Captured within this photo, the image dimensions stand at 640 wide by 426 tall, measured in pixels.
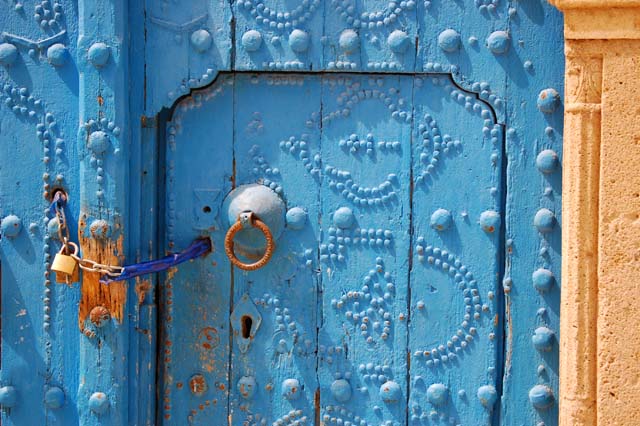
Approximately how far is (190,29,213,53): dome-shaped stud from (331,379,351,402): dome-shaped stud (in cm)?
89

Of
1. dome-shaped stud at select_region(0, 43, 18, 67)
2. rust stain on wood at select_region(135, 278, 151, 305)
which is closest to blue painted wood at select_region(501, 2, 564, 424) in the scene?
rust stain on wood at select_region(135, 278, 151, 305)

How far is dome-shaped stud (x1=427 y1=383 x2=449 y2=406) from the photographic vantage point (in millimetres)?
2562

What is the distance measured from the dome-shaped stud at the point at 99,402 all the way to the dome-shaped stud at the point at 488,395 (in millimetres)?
930

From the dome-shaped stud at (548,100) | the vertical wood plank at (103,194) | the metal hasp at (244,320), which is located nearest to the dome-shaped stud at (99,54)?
the vertical wood plank at (103,194)

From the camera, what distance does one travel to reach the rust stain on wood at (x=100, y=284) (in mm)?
2594

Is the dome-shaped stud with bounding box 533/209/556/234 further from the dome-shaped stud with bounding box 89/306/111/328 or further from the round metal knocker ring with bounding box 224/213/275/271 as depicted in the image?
the dome-shaped stud with bounding box 89/306/111/328

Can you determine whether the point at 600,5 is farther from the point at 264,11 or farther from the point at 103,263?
the point at 103,263

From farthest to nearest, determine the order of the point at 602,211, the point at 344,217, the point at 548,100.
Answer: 1. the point at 344,217
2. the point at 548,100
3. the point at 602,211

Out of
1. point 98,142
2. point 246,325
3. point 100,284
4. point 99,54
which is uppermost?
point 99,54

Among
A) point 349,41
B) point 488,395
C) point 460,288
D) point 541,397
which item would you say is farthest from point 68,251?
point 541,397

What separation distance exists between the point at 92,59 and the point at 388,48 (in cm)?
72

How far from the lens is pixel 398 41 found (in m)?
2.51

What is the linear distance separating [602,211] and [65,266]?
1.27 m

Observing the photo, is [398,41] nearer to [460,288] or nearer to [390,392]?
[460,288]
